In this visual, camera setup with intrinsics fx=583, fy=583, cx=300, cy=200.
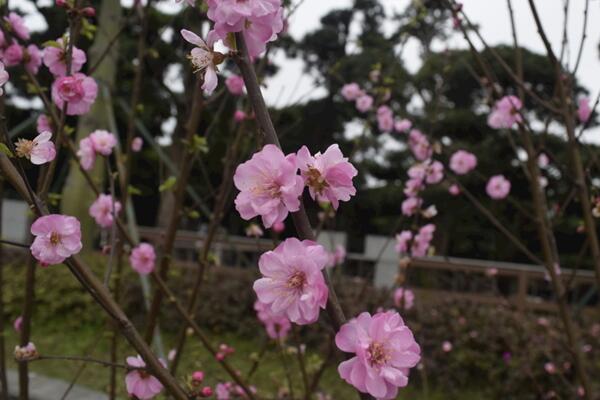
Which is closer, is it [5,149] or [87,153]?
[5,149]

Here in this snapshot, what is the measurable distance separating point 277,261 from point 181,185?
4.12ft

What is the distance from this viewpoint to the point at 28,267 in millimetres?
1376

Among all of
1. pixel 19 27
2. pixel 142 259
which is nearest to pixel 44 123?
pixel 19 27

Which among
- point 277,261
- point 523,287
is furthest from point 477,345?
point 277,261

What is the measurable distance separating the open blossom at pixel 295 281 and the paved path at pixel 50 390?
11.1 ft

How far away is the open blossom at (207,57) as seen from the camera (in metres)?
0.74

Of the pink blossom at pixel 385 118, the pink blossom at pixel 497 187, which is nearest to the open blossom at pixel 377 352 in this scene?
the pink blossom at pixel 385 118

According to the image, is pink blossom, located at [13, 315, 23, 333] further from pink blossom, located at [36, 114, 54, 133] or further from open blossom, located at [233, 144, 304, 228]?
open blossom, located at [233, 144, 304, 228]

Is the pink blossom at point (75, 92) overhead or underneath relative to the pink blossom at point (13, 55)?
underneath

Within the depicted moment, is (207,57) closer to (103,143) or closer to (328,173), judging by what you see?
(328,173)

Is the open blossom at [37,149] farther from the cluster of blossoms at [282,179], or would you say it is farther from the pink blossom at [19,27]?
the pink blossom at [19,27]

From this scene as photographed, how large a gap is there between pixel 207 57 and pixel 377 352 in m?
0.43

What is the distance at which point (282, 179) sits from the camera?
69cm

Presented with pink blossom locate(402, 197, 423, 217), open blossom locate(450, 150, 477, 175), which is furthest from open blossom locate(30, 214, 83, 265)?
open blossom locate(450, 150, 477, 175)
